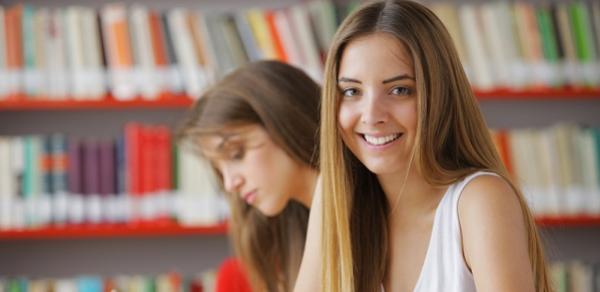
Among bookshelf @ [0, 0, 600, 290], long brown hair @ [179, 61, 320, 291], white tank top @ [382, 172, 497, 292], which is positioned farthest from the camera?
bookshelf @ [0, 0, 600, 290]

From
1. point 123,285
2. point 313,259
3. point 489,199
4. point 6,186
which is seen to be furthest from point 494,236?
point 6,186

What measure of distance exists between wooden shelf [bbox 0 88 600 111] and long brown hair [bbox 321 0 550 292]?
1678 mm

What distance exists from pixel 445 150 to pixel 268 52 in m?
1.84

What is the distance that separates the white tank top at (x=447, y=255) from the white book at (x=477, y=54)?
184 cm

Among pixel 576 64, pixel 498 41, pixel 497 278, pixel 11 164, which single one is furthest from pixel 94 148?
pixel 497 278

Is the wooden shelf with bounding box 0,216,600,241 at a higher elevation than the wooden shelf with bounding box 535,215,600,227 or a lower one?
higher

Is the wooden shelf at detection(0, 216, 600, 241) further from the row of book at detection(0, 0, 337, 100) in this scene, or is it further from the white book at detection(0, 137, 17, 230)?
the row of book at detection(0, 0, 337, 100)

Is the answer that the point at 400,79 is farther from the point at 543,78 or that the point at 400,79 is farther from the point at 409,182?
the point at 543,78

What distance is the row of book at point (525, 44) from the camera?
10.6 ft

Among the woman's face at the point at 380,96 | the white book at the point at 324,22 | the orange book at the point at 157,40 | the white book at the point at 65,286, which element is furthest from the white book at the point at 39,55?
the woman's face at the point at 380,96

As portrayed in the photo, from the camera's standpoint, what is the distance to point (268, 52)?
10.5 feet

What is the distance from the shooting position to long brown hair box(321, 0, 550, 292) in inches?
53.1

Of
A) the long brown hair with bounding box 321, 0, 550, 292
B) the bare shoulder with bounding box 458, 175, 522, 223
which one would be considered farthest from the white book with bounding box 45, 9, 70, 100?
the bare shoulder with bounding box 458, 175, 522, 223

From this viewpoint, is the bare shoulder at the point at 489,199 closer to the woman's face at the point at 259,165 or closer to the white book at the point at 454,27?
the woman's face at the point at 259,165
